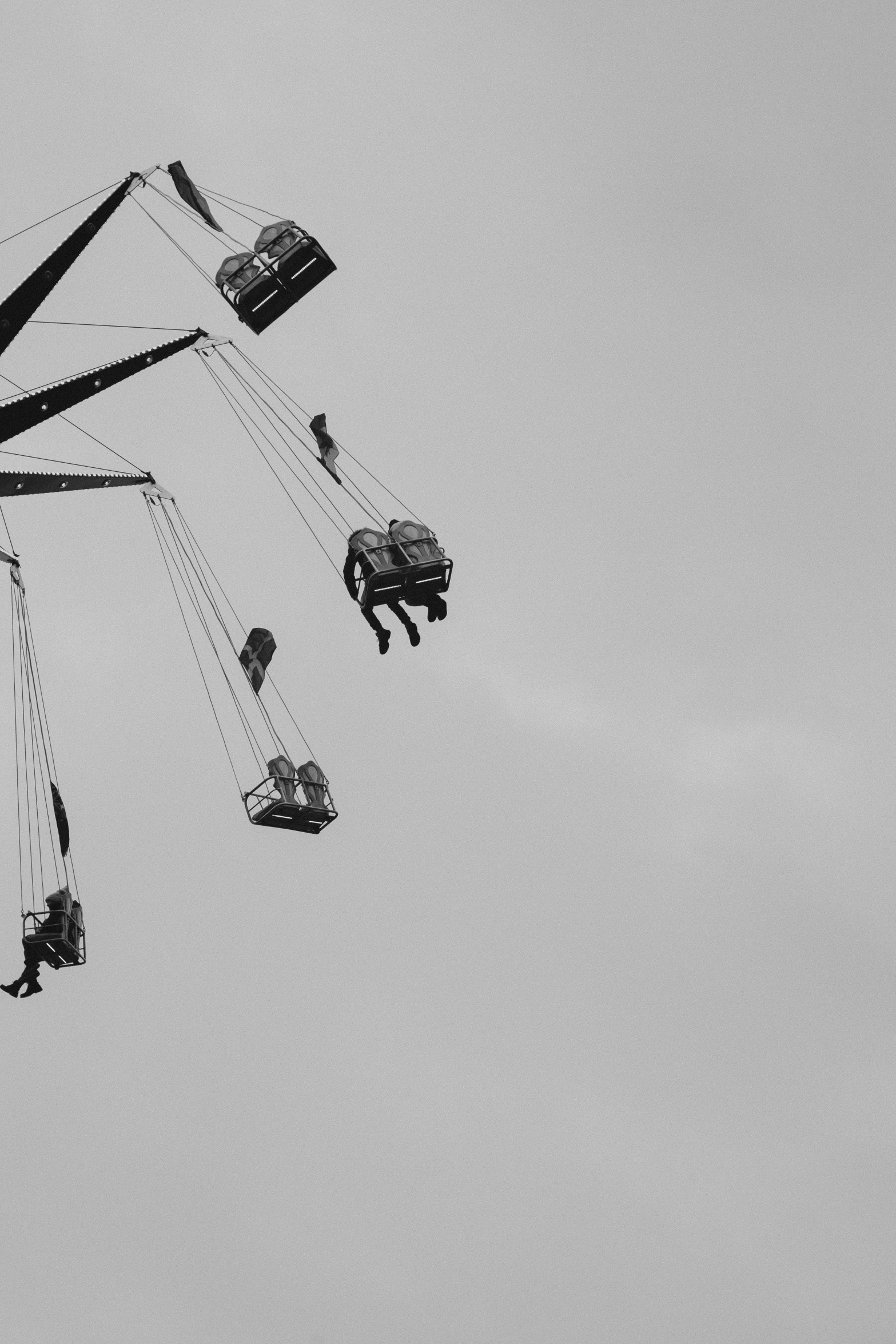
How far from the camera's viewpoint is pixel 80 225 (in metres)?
28.0

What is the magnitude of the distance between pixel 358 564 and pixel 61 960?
34.6 feet

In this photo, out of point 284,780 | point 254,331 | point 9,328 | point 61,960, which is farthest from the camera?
point 61,960

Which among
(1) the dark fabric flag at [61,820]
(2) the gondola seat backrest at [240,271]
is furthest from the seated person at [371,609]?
(1) the dark fabric flag at [61,820]

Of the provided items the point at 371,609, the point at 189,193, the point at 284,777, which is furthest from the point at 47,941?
the point at 189,193

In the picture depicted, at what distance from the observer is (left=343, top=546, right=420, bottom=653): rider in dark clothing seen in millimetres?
28688

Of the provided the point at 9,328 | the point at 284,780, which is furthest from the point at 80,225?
the point at 284,780

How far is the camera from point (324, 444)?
99.5 ft

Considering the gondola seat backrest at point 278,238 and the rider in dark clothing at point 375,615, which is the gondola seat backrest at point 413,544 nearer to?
the rider in dark clothing at point 375,615

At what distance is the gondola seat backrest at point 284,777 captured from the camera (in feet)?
104

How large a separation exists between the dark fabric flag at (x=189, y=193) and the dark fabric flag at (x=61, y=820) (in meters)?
11.6

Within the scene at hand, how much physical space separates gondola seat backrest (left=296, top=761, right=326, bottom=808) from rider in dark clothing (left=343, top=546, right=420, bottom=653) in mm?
3329

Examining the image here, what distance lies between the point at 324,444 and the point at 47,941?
1057 centimetres

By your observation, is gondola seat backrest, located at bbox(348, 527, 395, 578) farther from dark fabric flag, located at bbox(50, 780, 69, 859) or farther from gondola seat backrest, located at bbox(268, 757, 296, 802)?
dark fabric flag, located at bbox(50, 780, 69, 859)

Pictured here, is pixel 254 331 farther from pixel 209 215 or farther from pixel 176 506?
pixel 176 506
